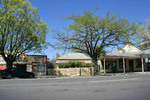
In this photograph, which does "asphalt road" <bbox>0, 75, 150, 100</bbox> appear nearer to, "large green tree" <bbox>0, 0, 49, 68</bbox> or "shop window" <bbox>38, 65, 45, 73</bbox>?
"large green tree" <bbox>0, 0, 49, 68</bbox>

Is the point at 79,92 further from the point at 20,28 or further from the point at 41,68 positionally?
the point at 41,68

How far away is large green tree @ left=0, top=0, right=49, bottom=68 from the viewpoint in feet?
67.4

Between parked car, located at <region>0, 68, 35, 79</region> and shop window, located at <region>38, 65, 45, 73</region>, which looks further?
shop window, located at <region>38, 65, 45, 73</region>

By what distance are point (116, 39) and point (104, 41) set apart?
71.4 inches

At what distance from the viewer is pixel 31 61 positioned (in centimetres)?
2827

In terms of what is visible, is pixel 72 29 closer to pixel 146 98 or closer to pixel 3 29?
pixel 3 29

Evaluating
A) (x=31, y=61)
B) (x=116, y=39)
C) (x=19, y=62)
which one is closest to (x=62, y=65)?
(x=31, y=61)

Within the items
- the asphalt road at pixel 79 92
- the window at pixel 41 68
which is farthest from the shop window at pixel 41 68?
the asphalt road at pixel 79 92

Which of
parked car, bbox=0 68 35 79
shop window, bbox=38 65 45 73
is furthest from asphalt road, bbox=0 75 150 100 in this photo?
shop window, bbox=38 65 45 73

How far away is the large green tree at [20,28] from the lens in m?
20.5

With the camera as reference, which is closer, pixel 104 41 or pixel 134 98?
pixel 134 98

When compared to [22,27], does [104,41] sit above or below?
below

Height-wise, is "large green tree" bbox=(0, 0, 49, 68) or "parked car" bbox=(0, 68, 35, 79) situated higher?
"large green tree" bbox=(0, 0, 49, 68)

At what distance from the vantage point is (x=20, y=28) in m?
21.6
